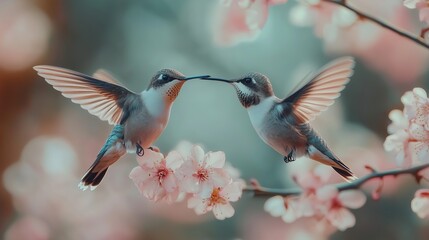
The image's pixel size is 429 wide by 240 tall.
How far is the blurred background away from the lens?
1.20 meters

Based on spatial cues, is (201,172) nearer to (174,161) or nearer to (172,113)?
(174,161)

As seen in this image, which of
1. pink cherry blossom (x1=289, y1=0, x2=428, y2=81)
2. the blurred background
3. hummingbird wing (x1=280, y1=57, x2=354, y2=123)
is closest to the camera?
hummingbird wing (x1=280, y1=57, x2=354, y2=123)

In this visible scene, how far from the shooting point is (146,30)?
59.7 inches

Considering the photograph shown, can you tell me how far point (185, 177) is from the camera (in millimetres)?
357

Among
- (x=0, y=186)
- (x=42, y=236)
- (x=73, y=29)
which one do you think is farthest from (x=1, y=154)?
(x=73, y=29)

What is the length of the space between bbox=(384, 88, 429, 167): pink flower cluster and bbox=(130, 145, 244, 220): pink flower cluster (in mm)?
111

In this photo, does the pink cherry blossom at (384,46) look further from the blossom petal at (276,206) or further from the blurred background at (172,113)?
the blossom petal at (276,206)

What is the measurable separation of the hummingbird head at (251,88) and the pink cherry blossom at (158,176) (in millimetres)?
52

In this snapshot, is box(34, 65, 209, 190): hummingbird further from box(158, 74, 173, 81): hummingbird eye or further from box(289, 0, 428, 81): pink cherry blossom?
box(289, 0, 428, 81): pink cherry blossom

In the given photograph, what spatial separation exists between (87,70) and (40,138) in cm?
17

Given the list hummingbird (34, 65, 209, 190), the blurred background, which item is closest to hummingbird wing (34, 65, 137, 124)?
hummingbird (34, 65, 209, 190)

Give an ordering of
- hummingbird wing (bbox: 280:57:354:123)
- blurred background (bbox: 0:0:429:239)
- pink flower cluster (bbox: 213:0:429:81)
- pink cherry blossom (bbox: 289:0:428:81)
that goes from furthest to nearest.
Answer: blurred background (bbox: 0:0:429:239), pink cherry blossom (bbox: 289:0:428:81), pink flower cluster (bbox: 213:0:429:81), hummingbird wing (bbox: 280:57:354:123)

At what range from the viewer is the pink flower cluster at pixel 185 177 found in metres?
0.35

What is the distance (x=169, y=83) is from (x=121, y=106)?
39 millimetres
